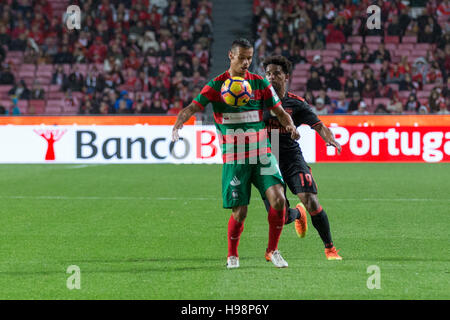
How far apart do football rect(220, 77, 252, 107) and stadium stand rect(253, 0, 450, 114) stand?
49.4 feet

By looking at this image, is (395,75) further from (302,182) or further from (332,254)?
(332,254)

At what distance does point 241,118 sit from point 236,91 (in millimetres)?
265

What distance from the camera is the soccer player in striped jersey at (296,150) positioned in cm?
712

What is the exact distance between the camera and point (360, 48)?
23469 millimetres

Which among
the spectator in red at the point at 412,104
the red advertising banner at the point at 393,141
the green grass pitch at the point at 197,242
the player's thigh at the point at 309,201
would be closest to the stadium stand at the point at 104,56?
the red advertising banner at the point at 393,141

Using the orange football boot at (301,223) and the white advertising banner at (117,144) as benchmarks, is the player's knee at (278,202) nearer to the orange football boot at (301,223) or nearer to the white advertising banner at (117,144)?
the orange football boot at (301,223)

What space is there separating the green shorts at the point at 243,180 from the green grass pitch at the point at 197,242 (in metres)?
0.58

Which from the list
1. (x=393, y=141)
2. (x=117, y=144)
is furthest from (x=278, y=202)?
(x=393, y=141)

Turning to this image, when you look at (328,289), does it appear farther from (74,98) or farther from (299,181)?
(74,98)

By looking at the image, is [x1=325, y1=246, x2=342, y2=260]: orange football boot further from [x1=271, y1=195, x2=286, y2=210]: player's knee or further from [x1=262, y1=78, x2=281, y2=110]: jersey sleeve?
[x1=262, y1=78, x2=281, y2=110]: jersey sleeve

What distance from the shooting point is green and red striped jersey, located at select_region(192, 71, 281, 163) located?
6.38m

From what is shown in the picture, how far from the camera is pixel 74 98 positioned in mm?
23109

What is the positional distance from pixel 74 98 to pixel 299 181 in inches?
664

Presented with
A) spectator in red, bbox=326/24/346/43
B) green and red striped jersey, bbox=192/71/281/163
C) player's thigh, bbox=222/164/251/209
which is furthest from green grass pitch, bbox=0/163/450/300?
spectator in red, bbox=326/24/346/43
